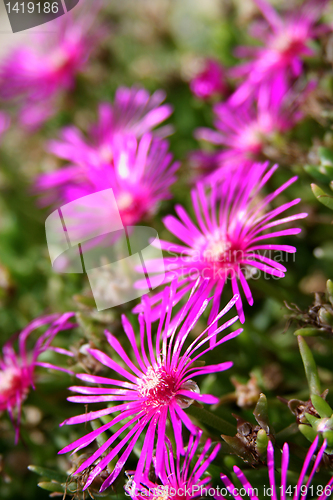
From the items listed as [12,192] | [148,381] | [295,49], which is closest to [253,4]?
[295,49]

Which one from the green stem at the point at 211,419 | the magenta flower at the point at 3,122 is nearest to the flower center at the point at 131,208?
the green stem at the point at 211,419

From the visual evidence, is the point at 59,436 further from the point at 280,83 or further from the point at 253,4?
the point at 253,4

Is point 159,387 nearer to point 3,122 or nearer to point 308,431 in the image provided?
point 308,431

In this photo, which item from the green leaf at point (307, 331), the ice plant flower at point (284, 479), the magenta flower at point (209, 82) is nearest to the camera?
the ice plant flower at point (284, 479)

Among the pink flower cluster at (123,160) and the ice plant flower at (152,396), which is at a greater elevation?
the pink flower cluster at (123,160)

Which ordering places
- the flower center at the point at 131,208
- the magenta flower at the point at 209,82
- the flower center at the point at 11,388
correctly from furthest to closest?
the magenta flower at the point at 209,82, the flower center at the point at 131,208, the flower center at the point at 11,388

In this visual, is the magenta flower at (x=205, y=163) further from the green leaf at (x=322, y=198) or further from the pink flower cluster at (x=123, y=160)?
the green leaf at (x=322, y=198)
